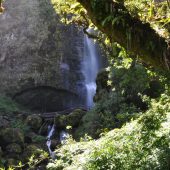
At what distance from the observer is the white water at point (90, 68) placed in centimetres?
2612

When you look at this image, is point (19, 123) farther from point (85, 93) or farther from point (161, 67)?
point (161, 67)

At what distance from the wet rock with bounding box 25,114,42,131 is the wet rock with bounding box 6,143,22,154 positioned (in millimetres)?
2998

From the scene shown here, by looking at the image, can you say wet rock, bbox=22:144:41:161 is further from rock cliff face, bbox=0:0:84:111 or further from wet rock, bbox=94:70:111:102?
rock cliff face, bbox=0:0:84:111

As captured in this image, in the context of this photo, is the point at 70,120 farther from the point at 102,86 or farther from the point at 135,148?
the point at 135,148

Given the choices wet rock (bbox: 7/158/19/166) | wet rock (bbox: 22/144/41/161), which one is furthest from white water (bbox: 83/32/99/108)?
wet rock (bbox: 7/158/19/166)

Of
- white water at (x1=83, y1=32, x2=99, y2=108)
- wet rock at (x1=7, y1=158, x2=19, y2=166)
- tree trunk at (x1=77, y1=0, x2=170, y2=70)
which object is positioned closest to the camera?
tree trunk at (x1=77, y1=0, x2=170, y2=70)

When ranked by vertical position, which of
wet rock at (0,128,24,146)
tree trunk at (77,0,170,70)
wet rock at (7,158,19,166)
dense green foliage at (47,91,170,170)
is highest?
tree trunk at (77,0,170,70)

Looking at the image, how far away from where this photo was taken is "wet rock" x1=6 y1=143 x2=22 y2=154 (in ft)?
56.6

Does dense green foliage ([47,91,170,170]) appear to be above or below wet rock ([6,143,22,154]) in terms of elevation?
above

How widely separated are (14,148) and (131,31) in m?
13.5

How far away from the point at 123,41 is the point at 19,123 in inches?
653

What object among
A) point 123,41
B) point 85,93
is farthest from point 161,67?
point 85,93

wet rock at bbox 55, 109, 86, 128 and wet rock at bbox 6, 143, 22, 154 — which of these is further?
wet rock at bbox 55, 109, 86, 128

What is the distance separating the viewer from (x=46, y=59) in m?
27.4
